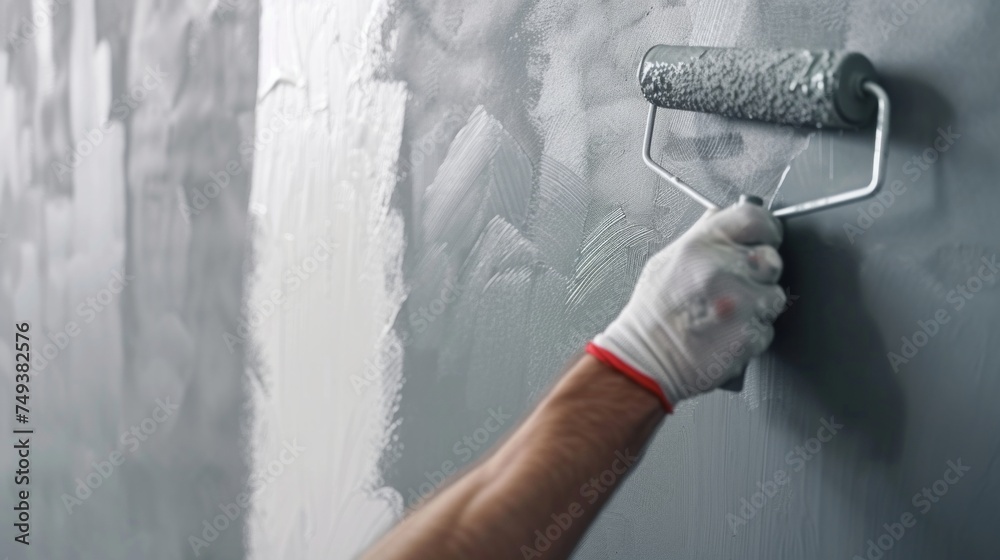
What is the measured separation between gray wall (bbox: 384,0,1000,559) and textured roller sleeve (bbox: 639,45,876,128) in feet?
0.14

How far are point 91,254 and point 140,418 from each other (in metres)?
0.37

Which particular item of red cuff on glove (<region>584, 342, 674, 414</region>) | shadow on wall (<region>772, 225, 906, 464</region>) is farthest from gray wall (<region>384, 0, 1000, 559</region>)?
red cuff on glove (<region>584, 342, 674, 414</region>)

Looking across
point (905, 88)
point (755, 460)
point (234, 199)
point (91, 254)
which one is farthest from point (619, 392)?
point (91, 254)

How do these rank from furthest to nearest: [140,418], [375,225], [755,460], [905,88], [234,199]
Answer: [140,418] < [234,199] < [375,225] < [755,460] < [905,88]

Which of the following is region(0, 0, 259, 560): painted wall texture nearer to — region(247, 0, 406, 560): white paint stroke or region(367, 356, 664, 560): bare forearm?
region(247, 0, 406, 560): white paint stroke

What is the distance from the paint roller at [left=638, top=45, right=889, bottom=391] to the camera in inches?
22.8

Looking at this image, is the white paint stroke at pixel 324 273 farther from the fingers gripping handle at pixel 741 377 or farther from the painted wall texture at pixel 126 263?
the fingers gripping handle at pixel 741 377

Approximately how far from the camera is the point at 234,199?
52.5 inches

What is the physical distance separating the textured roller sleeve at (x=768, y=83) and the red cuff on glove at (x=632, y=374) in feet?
0.76

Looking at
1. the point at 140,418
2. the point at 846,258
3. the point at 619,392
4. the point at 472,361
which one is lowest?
the point at 140,418

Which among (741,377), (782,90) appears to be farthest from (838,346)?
(782,90)

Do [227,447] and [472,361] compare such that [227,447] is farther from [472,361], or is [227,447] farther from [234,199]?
[472,361]

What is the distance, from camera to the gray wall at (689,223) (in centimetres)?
59

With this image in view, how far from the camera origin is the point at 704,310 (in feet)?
2.06
